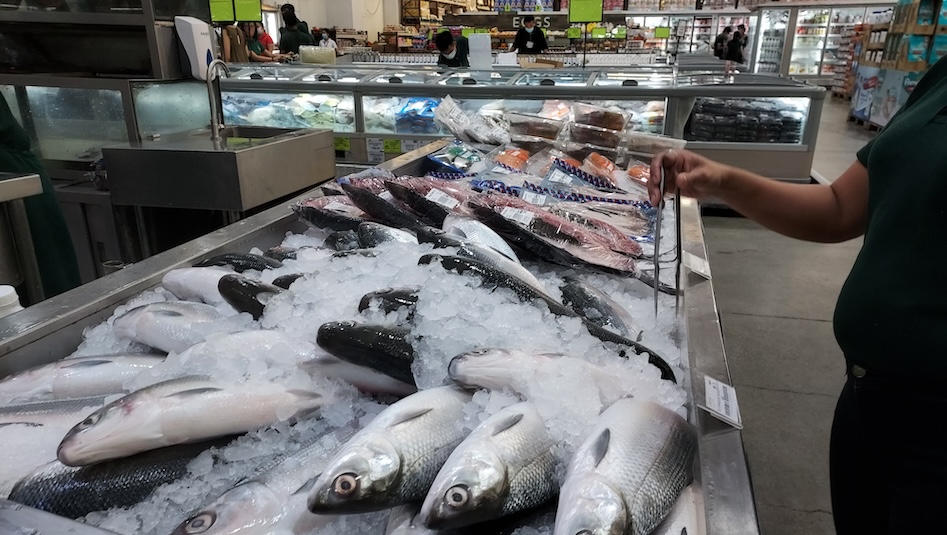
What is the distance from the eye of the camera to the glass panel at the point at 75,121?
3434 mm

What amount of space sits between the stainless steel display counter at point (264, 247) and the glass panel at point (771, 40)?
19.0 m

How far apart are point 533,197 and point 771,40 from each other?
19731 millimetres

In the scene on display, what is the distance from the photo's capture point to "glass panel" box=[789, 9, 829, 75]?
675 inches

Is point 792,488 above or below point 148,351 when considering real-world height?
below

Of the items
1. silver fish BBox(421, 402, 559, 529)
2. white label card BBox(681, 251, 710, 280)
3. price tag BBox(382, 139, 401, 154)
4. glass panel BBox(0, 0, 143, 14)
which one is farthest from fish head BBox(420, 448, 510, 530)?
price tag BBox(382, 139, 401, 154)

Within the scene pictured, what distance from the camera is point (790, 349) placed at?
3650 mm

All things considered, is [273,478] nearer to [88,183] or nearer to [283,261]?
[283,261]

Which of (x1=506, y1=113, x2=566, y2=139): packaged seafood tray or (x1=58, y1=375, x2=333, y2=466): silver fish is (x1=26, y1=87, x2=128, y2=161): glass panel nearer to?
(x1=506, y1=113, x2=566, y2=139): packaged seafood tray

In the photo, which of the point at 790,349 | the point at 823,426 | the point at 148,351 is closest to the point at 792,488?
the point at 823,426

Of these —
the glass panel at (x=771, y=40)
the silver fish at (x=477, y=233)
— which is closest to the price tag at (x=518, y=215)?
the silver fish at (x=477, y=233)

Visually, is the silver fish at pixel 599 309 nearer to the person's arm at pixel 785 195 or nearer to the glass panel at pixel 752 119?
the person's arm at pixel 785 195

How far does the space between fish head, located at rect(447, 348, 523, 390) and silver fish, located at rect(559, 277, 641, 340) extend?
476 mm

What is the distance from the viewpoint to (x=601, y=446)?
2.93 feet

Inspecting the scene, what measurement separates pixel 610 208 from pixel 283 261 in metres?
1.41
